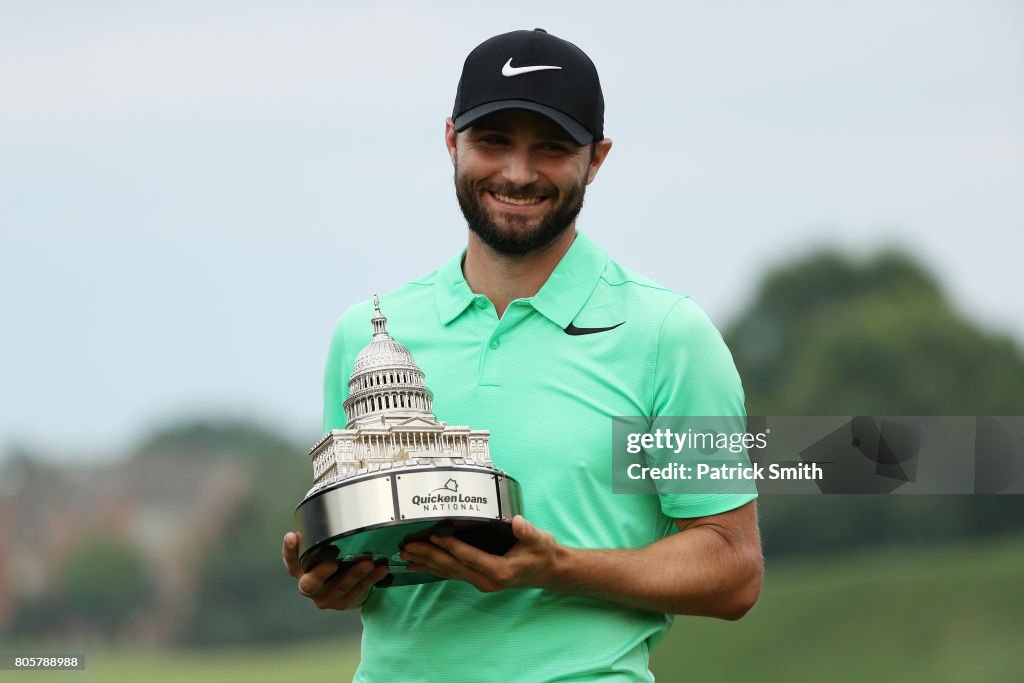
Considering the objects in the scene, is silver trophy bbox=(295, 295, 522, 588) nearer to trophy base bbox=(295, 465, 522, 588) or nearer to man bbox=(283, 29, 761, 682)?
trophy base bbox=(295, 465, 522, 588)

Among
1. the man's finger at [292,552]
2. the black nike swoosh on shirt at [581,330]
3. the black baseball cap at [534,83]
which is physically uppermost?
the black baseball cap at [534,83]

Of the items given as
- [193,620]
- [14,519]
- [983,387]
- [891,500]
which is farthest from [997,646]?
[14,519]

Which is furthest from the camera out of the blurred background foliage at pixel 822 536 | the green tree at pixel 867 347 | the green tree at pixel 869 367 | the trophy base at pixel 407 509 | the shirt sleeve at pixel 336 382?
the green tree at pixel 867 347

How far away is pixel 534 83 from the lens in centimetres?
652

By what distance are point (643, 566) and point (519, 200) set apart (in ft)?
4.61

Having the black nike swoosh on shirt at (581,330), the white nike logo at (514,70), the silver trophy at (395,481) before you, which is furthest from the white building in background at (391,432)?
the white nike logo at (514,70)

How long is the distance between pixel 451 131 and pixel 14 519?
95.6 metres

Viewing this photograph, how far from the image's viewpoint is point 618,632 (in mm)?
6422

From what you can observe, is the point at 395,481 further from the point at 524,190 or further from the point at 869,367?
the point at 869,367

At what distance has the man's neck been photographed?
685 centimetres

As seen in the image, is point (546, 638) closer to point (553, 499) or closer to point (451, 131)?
point (553, 499)

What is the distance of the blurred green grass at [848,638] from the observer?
56.3 metres
